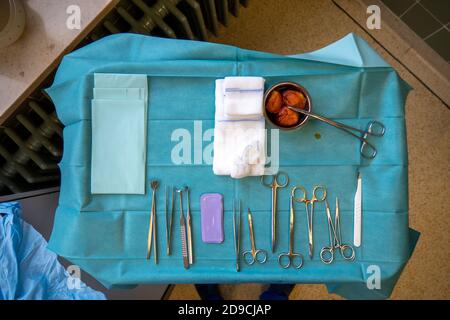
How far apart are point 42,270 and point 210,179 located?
54 cm

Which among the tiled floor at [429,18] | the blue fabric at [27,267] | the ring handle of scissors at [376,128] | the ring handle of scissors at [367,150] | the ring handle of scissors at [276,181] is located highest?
the tiled floor at [429,18]

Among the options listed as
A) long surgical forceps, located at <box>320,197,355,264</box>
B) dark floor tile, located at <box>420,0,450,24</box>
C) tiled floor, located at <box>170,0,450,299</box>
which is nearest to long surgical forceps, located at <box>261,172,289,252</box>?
long surgical forceps, located at <box>320,197,355,264</box>

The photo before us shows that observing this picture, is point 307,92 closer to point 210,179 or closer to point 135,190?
point 210,179

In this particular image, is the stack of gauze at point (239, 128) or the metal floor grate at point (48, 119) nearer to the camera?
the stack of gauze at point (239, 128)

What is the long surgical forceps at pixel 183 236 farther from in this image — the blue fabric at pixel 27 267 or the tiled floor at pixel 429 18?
the tiled floor at pixel 429 18

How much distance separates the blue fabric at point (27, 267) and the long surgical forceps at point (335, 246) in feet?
2.02

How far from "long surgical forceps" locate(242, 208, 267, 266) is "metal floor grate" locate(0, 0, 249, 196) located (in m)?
0.64

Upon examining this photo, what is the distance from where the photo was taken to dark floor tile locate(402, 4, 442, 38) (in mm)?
1427

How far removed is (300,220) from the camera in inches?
37.6

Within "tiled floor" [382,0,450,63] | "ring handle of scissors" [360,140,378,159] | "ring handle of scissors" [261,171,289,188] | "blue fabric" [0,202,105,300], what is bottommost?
"blue fabric" [0,202,105,300]

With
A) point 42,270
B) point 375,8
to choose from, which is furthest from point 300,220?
point 375,8

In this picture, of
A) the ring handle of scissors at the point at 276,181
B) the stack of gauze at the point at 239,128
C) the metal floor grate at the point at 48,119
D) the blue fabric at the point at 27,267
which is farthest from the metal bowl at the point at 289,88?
the blue fabric at the point at 27,267

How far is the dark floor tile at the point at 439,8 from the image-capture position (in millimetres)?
1356

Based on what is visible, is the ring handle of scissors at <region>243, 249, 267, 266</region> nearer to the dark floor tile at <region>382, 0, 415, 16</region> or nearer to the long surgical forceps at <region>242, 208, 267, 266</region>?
the long surgical forceps at <region>242, 208, 267, 266</region>
